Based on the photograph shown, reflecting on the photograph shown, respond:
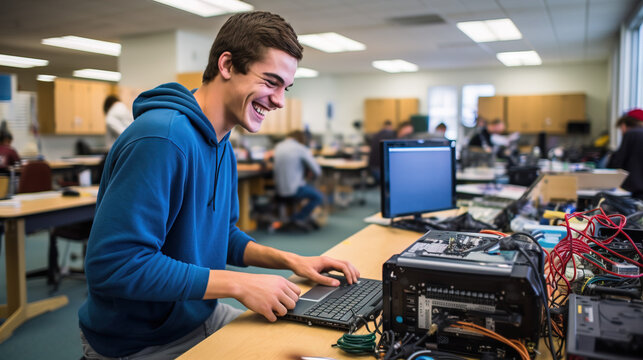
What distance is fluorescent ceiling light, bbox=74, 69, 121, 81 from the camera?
11.7m

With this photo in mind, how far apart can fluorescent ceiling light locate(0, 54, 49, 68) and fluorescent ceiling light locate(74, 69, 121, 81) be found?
1247 mm

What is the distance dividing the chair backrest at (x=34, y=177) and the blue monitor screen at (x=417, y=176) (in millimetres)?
3402

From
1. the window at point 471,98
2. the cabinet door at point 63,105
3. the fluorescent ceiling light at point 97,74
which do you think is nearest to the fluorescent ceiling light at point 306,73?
the window at point 471,98

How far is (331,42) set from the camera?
852cm

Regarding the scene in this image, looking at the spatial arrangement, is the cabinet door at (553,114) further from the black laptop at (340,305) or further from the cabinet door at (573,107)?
the black laptop at (340,305)

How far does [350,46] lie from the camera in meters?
8.95

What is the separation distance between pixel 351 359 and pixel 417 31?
732 cm

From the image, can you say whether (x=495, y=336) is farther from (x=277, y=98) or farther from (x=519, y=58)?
(x=519, y=58)

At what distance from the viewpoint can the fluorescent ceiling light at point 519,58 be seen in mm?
9727

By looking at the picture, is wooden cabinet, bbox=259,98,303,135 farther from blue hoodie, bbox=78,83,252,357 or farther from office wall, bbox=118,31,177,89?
blue hoodie, bbox=78,83,252,357

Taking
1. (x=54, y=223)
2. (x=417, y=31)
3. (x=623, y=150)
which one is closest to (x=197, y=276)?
(x=54, y=223)

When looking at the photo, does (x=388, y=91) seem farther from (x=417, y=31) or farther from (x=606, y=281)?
(x=606, y=281)

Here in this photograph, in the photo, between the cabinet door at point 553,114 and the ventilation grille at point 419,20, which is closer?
the ventilation grille at point 419,20

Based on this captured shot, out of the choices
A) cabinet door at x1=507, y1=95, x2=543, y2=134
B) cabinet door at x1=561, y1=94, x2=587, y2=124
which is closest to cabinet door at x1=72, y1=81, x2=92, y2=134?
cabinet door at x1=507, y1=95, x2=543, y2=134
